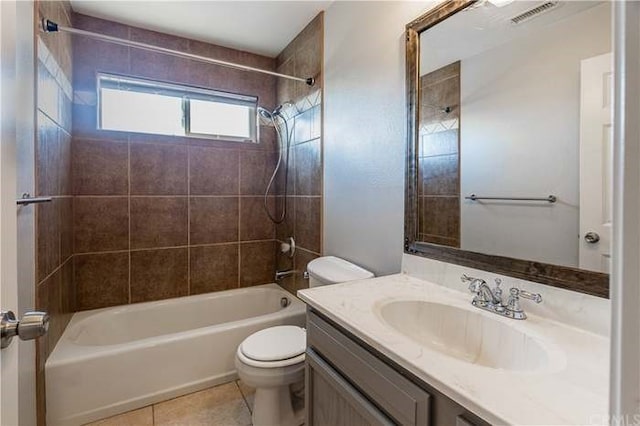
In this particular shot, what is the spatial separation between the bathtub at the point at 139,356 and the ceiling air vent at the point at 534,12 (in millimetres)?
1981

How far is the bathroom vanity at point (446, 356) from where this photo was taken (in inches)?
23.9

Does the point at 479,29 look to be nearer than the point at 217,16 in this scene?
Yes

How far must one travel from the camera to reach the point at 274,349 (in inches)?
64.1


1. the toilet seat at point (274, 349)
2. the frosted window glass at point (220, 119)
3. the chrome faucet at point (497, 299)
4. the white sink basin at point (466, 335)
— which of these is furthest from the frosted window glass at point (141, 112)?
the chrome faucet at point (497, 299)

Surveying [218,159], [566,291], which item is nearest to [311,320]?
[566,291]

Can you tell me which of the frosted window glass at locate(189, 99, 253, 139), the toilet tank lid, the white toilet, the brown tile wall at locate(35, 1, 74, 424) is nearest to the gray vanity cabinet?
the white toilet

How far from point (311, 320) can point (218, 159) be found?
1927 mm

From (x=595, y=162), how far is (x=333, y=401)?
3.58ft

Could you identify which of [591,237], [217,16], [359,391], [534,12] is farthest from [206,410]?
[217,16]

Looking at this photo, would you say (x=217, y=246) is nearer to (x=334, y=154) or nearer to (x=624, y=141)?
(x=334, y=154)

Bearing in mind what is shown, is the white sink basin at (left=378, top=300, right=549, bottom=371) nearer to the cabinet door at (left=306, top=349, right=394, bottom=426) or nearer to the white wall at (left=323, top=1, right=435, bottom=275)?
the cabinet door at (left=306, top=349, right=394, bottom=426)

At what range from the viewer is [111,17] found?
224cm

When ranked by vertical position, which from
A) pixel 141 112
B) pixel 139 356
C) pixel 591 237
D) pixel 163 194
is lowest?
pixel 139 356

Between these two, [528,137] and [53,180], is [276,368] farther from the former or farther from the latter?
[53,180]
